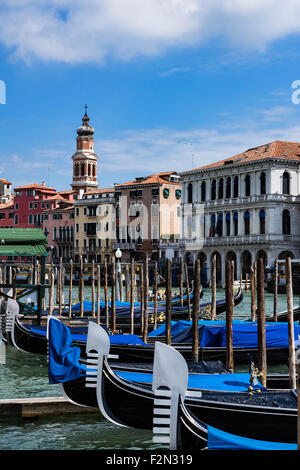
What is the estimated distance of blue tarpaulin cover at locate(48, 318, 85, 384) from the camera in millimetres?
6617

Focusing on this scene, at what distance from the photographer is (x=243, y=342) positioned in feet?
34.3

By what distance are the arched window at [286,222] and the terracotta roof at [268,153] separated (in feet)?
8.62

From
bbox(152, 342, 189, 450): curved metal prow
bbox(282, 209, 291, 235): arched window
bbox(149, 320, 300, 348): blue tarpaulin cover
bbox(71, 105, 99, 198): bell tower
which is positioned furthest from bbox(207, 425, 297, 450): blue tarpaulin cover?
bbox(71, 105, 99, 198): bell tower

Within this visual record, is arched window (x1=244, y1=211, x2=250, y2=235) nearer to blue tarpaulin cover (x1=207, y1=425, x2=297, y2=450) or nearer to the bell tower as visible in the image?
the bell tower

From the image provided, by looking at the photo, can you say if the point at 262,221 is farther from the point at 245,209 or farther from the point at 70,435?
the point at 70,435

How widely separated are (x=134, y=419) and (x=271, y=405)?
1386 millimetres

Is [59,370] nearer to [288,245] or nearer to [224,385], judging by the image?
[224,385]

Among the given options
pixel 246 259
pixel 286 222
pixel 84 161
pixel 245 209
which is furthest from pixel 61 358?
pixel 84 161

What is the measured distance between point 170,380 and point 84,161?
52.0 m

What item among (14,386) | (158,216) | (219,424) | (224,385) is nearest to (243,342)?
(14,386)

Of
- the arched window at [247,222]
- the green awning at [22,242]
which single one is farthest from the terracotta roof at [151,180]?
the green awning at [22,242]

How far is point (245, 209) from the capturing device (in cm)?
3456

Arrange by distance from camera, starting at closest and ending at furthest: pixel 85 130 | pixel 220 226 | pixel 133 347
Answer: pixel 133 347, pixel 220 226, pixel 85 130

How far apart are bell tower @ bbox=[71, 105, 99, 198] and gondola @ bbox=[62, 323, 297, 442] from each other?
157ft
